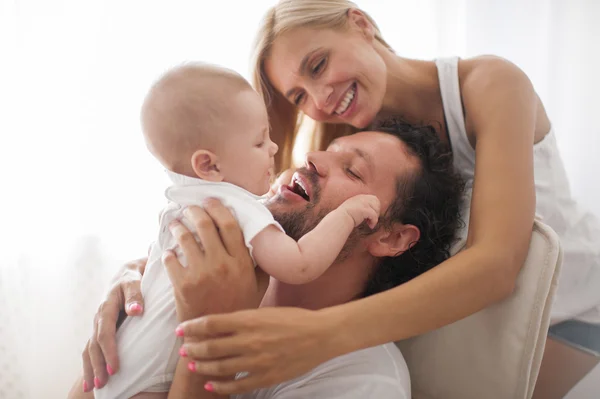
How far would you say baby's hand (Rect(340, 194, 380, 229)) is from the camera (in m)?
1.23

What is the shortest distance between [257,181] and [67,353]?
4.68 feet

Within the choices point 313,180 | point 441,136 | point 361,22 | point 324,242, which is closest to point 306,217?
point 313,180

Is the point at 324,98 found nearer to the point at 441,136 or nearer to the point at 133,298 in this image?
the point at 441,136

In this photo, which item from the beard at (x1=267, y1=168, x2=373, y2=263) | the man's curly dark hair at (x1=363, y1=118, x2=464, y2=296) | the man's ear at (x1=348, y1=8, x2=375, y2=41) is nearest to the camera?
the beard at (x1=267, y1=168, x2=373, y2=263)

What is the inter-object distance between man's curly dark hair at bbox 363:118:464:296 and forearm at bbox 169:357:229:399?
603 millimetres

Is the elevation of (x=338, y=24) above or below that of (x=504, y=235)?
above

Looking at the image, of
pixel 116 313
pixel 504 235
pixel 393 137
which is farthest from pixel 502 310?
pixel 116 313

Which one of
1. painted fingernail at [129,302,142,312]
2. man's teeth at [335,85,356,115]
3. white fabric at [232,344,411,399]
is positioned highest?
man's teeth at [335,85,356,115]

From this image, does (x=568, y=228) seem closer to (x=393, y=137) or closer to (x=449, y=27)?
(x=393, y=137)

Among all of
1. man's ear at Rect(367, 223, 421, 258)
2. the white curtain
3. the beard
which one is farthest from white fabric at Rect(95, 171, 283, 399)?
the white curtain

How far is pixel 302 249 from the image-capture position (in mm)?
1144

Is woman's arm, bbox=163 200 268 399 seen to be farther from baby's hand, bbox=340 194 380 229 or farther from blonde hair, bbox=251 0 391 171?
blonde hair, bbox=251 0 391 171

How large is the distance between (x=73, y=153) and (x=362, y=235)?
120 centimetres

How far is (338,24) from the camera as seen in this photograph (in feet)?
5.60
